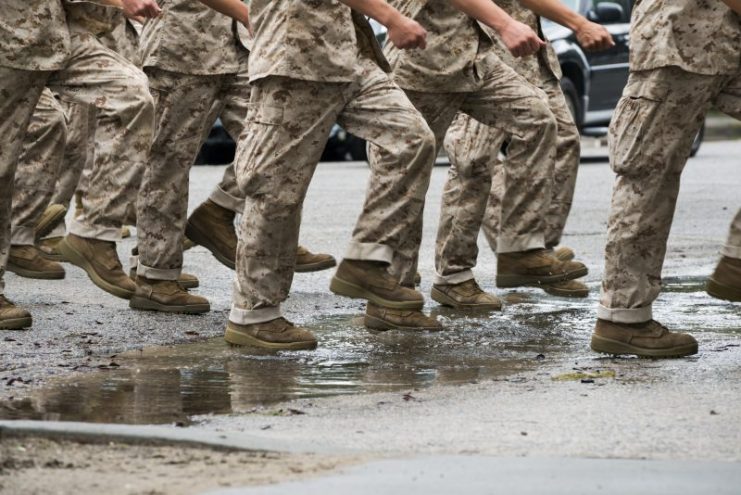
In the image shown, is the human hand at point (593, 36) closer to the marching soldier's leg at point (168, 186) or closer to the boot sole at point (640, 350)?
the boot sole at point (640, 350)

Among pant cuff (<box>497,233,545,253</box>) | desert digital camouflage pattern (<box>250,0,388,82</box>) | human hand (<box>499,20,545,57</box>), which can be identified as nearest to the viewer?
desert digital camouflage pattern (<box>250,0,388,82</box>)

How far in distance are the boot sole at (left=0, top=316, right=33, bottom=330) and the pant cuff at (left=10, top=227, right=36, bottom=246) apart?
1903 mm

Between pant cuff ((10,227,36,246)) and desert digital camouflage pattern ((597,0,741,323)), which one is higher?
desert digital camouflage pattern ((597,0,741,323))

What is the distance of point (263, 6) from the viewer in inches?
251

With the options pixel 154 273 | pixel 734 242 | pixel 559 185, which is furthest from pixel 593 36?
pixel 154 273

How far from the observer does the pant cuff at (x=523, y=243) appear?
8141 millimetres

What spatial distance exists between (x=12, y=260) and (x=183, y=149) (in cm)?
144

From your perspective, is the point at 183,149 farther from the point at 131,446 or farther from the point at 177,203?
the point at 131,446

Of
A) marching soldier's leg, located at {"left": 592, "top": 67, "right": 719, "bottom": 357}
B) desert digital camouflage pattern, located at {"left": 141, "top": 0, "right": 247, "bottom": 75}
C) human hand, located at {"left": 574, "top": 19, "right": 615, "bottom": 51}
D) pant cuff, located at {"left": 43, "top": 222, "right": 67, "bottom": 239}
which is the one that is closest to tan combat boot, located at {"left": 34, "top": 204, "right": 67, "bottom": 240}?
pant cuff, located at {"left": 43, "top": 222, "right": 67, "bottom": 239}

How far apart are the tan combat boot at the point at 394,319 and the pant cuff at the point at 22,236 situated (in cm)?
248

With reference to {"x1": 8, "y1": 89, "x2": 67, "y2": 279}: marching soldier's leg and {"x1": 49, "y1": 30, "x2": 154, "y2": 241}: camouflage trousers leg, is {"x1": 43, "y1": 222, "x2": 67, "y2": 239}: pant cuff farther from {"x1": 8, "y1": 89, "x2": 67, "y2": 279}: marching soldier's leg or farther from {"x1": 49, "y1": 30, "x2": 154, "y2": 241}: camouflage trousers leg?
{"x1": 49, "y1": 30, "x2": 154, "y2": 241}: camouflage trousers leg

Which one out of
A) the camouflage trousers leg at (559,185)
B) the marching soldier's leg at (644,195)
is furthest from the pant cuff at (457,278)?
the marching soldier's leg at (644,195)

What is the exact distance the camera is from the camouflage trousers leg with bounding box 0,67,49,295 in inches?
268

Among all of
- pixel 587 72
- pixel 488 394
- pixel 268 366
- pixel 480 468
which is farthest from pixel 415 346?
pixel 587 72
